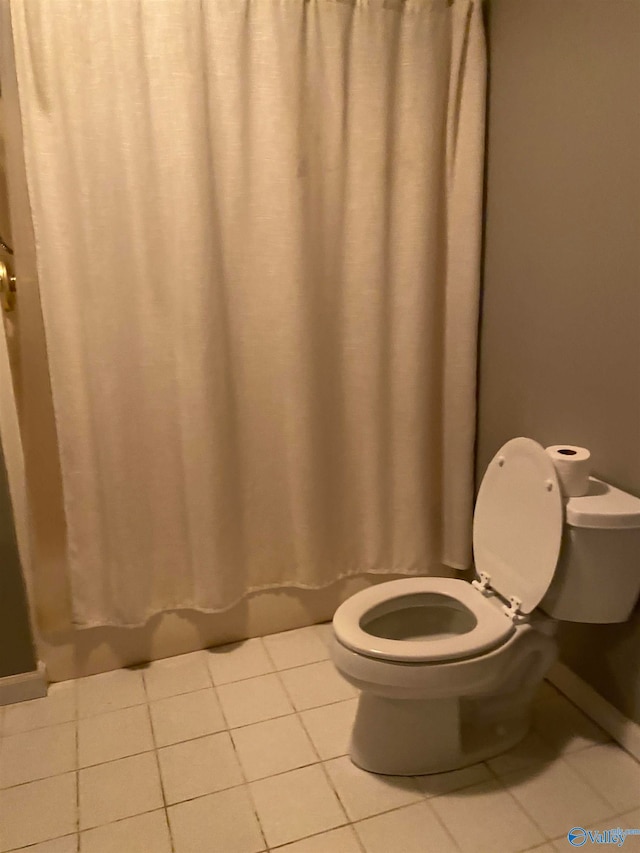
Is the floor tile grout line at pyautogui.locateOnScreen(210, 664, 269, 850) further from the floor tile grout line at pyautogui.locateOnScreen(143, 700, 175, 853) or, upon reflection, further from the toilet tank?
the toilet tank

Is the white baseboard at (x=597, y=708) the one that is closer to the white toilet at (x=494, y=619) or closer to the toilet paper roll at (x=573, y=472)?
the white toilet at (x=494, y=619)

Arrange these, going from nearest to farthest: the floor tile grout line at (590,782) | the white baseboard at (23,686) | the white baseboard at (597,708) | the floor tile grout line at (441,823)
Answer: the floor tile grout line at (441,823), the floor tile grout line at (590,782), the white baseboard at (597,708), the white baseboard at (23,686)

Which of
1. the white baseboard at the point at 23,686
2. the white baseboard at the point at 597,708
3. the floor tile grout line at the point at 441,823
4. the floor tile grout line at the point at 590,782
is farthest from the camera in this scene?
the white baseboard at the point at 23,686

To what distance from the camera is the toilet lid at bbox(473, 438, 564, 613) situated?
1.59 meters

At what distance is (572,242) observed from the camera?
1.70 m

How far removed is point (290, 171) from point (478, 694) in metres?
1.47

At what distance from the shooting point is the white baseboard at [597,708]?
169 cm

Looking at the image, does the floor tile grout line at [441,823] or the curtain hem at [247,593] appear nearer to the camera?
the floor tile grout line at [441,823]

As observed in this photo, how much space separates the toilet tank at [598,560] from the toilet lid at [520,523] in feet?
0.12

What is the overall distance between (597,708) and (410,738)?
55 cm

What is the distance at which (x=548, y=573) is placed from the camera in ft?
5.16

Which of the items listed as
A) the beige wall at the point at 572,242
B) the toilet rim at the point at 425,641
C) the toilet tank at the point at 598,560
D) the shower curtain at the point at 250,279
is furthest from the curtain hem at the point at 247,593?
the toilet tank at the point at 598,560

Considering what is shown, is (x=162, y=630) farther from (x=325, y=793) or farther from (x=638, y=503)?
(x=638, y=503)

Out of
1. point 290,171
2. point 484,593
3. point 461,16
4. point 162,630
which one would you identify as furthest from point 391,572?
point 461,16
